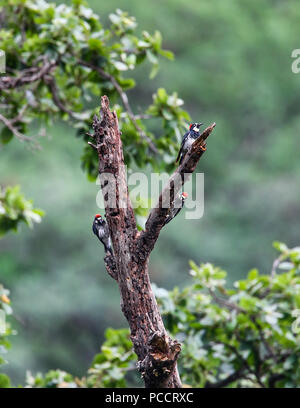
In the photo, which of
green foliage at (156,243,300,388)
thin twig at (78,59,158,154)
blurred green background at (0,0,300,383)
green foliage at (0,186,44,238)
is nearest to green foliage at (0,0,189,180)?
thin twig at (78,59,158,154)

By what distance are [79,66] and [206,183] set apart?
19.2ft

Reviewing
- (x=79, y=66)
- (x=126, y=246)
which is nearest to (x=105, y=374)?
(x=126, y=246)

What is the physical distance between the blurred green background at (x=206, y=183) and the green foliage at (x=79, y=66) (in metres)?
4.58

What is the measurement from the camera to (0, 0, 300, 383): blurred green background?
8430 millimetres

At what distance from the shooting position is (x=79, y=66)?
12.3 feet

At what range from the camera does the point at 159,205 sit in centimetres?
211

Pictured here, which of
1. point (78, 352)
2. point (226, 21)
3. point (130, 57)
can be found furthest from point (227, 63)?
point (130, 57)

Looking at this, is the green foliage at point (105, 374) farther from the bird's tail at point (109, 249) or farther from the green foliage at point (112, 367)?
the bird's tail at point (109, 249)

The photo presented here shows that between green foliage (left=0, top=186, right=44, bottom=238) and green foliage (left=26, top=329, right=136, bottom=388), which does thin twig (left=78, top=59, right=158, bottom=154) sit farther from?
green foliage (left=26, top=329, right=136, bottom=388)

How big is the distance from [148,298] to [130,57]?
77.0 inches

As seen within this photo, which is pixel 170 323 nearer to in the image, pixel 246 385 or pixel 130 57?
pixel 246 385

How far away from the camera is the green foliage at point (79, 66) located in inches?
141

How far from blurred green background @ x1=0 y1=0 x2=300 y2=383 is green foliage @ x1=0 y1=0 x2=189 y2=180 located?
4.58 m

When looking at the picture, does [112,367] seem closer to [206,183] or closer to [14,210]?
[14,210]
